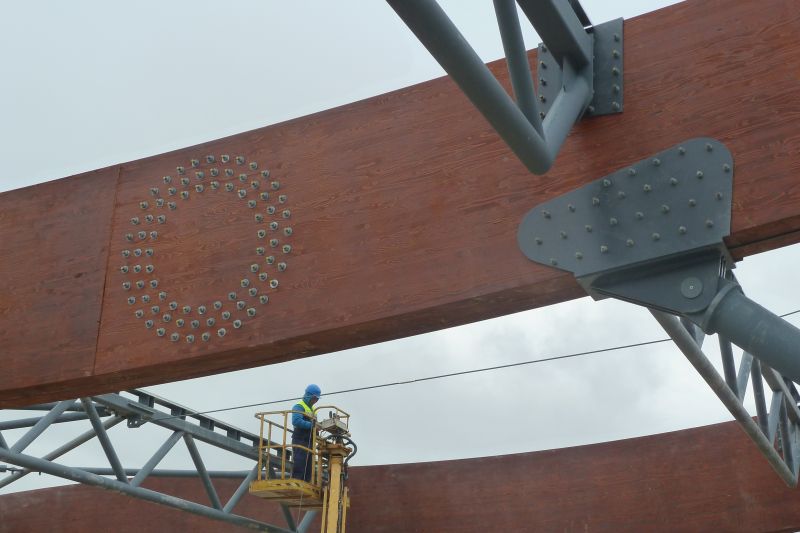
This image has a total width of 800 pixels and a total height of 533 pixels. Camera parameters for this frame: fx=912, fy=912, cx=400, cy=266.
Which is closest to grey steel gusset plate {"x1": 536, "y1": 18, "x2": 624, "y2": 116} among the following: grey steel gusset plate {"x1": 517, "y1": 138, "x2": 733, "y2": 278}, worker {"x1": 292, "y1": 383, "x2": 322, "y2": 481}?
grey steel gusset plate {"x1": 517, "y1": 138, "x2": 733, "y2": 278}

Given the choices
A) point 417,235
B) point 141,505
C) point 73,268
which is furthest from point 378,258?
point 141,505

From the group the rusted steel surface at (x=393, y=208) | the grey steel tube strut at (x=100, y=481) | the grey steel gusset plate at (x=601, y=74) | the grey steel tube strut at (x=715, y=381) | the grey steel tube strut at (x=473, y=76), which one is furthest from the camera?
the grey steel tube strut at (x=100, y=481)

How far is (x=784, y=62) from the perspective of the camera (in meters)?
4.77

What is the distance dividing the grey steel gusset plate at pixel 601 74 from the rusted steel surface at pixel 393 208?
0.21 ft

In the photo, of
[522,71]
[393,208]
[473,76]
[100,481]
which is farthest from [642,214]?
[100,481]

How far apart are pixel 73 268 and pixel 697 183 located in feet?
14.5

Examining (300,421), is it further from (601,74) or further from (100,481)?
(601,74)

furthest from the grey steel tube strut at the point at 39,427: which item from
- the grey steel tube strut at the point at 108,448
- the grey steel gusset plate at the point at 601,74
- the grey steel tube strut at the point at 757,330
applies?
the grey steel tube strut at the point at 757,330

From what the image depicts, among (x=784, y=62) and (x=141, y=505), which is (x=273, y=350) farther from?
(x=141, y=505)

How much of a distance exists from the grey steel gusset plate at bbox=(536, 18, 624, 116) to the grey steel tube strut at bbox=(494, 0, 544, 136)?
0.87 m

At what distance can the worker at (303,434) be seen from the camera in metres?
13.9

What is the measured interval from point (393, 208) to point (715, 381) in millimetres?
3754

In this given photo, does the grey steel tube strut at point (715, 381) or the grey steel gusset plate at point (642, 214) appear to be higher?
the grey steel tube strut at point (715, 381)

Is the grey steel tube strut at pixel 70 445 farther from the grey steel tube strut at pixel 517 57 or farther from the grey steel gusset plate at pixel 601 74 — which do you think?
the grey steel tube strut at pixel 517 57
